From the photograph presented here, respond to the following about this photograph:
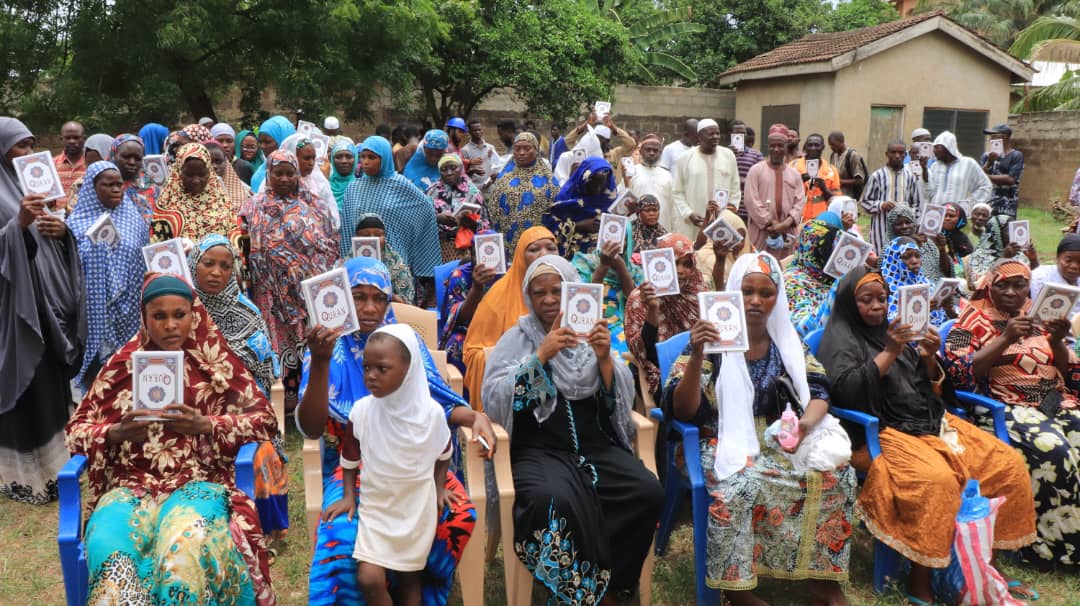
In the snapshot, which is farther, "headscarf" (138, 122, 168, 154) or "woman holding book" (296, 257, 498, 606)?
"headscarf" (138, 122, 168, 154)

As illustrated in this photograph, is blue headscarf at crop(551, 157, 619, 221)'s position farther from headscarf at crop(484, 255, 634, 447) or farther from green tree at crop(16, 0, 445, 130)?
green tree at crop(16, 0, 445, 130)

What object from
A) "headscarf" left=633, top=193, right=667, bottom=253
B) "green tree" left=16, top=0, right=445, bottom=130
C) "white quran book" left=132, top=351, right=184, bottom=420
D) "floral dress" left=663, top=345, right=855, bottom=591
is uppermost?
"green tree" left=16, top=0, right=445, bottom=130

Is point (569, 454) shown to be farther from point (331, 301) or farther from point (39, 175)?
point (39, 175)

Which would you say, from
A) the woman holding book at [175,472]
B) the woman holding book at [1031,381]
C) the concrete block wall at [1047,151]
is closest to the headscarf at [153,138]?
the woman holding book at [175,472]

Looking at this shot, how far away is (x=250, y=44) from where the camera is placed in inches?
508

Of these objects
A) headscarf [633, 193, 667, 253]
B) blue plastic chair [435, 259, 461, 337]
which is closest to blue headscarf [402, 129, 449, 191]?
blue plastic chair [435, 259, 461, 337]

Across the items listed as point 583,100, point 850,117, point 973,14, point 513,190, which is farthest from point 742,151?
point 973,14

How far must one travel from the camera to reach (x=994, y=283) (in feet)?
15.1

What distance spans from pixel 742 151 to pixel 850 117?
25.9ft

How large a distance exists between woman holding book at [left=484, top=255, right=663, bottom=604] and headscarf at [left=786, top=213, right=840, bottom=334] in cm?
212

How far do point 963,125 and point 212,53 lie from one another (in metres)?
15.0

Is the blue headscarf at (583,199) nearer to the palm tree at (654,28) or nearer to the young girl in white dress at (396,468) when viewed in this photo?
the young girl in white dress at (396,468)

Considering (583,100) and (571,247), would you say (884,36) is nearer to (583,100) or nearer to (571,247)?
(583,100)

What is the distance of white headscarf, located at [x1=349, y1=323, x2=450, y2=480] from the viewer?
324 centimetres
